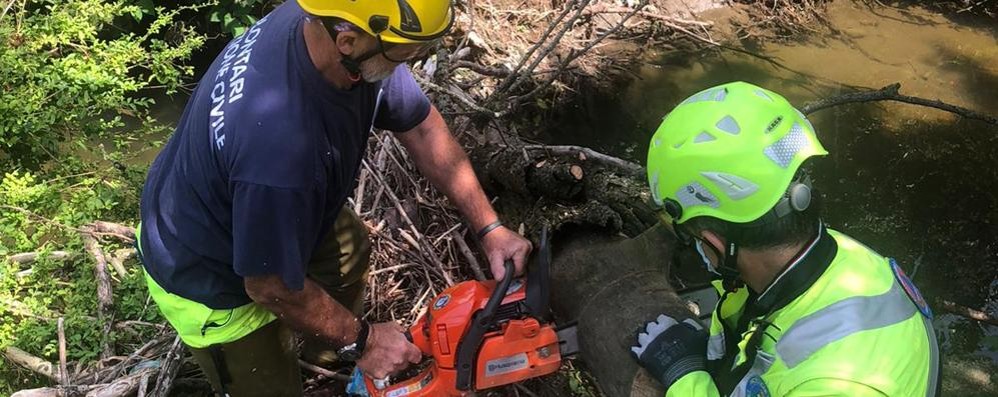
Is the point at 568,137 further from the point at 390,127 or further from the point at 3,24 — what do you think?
the point at 3,24

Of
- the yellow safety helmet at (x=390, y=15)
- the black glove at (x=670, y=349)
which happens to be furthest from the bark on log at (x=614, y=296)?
the yellow safety helmet at (x=390, y=15)

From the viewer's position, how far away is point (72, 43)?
4523 mm

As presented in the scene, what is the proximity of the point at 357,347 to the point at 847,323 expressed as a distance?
1.47 m

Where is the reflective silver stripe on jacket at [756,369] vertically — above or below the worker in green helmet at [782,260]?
below

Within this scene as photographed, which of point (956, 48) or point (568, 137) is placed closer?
point (568, 137)

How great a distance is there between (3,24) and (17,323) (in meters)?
2.24

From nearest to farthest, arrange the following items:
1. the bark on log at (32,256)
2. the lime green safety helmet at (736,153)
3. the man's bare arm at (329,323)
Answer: the lime green safety helmet at (736,153)
the man's bare arm at (329,323)
the bark on log at (32,256)

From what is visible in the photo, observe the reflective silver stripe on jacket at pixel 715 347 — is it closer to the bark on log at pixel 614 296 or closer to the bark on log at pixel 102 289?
the bark on log at pixel 614 296

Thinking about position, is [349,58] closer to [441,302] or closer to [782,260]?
[441,302]

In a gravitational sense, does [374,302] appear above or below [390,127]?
below

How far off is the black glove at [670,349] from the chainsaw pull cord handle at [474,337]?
47 cm

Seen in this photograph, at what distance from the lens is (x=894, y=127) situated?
5102mm

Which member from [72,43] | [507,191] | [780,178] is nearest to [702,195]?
[780,178]

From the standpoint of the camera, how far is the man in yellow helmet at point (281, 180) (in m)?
1.80
